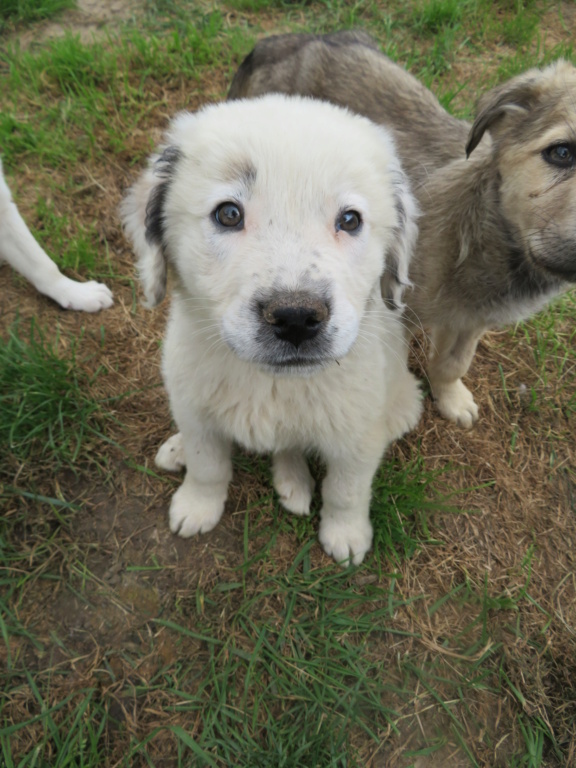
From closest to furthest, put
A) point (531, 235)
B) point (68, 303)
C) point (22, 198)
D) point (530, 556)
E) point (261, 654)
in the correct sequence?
point (531, 235), point (261, 654), point (530, 556), point (68, 303), point (22, 198)

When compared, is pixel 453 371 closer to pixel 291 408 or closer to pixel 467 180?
pixel 467 180

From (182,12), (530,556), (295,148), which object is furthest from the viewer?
(182,12)

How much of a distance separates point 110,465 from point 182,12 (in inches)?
142

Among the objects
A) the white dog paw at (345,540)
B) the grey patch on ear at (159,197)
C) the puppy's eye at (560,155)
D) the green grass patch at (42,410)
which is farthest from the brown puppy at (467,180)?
the green grass patch at (42,410)

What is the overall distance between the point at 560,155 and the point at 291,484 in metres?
1.62

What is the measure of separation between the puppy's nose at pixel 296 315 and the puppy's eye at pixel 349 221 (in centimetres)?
30

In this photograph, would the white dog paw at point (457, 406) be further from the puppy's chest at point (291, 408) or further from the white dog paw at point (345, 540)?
the puppy's chest at point (291, 408)

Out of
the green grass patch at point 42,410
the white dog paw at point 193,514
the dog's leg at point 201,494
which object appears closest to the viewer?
the dog's leg at point 201,494

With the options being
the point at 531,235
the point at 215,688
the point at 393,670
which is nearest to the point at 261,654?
the point at 215,688

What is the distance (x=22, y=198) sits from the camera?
11.1 ft

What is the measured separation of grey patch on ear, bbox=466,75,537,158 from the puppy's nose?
1.24 m

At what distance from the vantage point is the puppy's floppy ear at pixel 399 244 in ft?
6.00

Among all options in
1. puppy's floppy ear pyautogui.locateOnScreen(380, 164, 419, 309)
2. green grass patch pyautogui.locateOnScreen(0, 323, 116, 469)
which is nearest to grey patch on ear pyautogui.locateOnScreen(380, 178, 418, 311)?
puppy's floppy ear pyautogui.locateOnScreen(380, 164, 419, 309)

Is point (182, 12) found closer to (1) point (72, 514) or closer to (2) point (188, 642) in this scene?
(1) point (72, 514)
